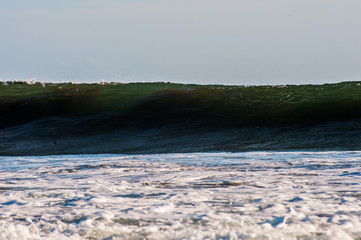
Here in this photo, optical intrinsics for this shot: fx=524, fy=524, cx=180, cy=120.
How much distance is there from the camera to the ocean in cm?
495

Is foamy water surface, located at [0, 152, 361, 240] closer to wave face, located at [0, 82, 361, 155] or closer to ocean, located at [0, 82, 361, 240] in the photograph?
ocean, located at [0, 82, 361, 240]

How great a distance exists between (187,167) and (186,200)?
120 inches

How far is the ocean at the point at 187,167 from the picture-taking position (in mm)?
4949

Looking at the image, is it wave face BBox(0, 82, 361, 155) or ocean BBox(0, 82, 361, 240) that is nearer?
ocean BBox(0, 82, 361, 240)

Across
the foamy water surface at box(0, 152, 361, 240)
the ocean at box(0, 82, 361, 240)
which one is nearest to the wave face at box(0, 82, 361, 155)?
the ocean at box(0, 82, 361, 240)

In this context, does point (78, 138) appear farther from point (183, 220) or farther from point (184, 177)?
point (183, 220)

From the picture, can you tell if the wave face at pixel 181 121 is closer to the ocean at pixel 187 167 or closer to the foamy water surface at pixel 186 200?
the ocean at pixel 187 167

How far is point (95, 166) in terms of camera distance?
962 centimetres

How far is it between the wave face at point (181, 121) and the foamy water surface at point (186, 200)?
4348mm

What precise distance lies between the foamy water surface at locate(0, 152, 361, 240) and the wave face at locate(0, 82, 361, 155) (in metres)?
4.35

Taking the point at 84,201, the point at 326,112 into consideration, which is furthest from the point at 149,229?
the point at 326,112

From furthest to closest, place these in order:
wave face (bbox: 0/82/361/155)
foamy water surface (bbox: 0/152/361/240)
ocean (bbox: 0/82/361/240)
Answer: wave face (bbox: 0/82/361/155) < ocean (bbox: 0/82/361/240) < foamy water surface (bbox: 0/152/361/240)

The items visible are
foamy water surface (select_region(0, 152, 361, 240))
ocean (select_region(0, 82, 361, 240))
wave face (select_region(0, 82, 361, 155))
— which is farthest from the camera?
wave face (select_region(0, 82, 361, 155))

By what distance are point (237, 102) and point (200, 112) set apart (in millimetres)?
2023
